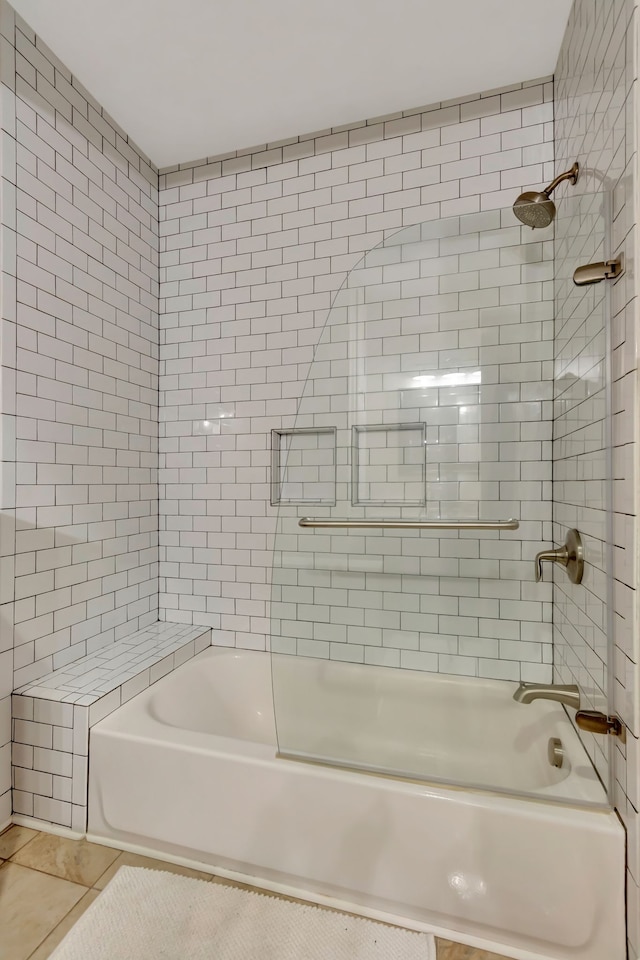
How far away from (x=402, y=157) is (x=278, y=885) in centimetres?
272

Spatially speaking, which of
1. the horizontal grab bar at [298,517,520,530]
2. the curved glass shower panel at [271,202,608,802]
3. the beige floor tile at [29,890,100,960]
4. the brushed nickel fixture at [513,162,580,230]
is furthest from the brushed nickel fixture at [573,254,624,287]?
the beige floor tile at [29,890,100,960]

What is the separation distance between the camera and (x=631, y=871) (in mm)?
1115

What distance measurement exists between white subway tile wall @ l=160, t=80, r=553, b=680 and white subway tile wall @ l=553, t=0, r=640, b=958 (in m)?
0.07

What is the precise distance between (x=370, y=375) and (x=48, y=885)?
181cm

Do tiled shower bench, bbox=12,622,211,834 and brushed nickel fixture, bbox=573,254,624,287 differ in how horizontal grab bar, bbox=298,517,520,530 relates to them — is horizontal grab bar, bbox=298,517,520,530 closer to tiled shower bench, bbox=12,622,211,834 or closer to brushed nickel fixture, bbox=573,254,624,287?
brushed nickel fixture, bbox=573,254,624,287

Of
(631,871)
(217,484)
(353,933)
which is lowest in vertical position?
(353,933)

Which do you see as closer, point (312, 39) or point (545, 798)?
point (545, 798)

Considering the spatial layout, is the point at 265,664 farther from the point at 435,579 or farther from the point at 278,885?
the point at 435,579

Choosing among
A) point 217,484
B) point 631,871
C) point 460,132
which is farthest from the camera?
point 217,484

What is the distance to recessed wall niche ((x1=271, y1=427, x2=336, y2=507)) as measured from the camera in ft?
5.27

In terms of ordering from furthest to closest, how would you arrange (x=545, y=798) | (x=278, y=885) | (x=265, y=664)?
(x=265, y=664) < (x=278, y=885) < (x=545, y=798)

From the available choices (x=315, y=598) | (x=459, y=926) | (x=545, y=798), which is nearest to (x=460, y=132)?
(x=315, y=598)

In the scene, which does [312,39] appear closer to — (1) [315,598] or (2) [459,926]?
(1) [315,598]

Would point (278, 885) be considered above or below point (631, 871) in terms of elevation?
below
